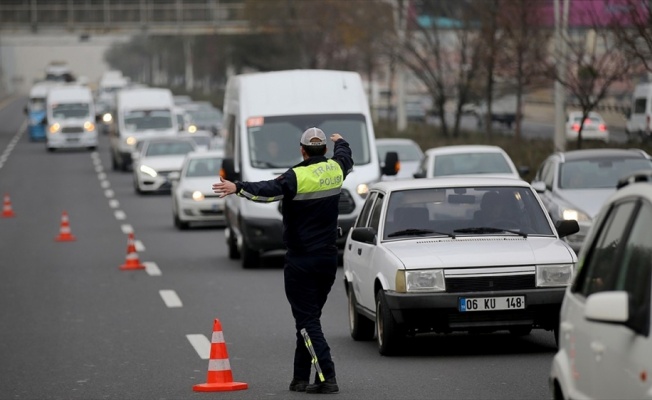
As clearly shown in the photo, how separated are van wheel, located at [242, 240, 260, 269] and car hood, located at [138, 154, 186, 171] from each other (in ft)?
63.9

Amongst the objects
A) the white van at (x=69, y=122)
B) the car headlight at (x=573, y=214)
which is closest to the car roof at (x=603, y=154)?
the car headlight at (x=573, y=214)

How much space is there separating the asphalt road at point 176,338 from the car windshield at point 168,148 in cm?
1343

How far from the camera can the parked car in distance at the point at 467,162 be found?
2606 centimetres

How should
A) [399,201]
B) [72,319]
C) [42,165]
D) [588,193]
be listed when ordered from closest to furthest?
[399,201] → [72,319] → [588,193] → [42,165]

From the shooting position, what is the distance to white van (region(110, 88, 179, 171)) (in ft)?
174

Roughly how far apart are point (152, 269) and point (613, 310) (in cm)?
1685

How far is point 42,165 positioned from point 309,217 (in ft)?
158

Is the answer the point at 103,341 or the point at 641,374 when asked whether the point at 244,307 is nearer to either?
the point at 103,341

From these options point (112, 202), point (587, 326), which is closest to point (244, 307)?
point (587, 326)

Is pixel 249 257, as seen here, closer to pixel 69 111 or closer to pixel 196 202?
pixel 196 202

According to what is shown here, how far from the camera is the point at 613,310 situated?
19.1 feet

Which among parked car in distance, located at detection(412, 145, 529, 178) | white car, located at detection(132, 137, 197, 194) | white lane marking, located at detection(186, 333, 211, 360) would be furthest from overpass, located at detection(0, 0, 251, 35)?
white lane marking, located at detection(186, 333, 211, 360)

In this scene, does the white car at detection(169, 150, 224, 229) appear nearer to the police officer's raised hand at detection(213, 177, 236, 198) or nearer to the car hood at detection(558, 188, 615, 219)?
the car hood at detection(558, 188, 615, 219)

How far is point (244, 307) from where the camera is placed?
1712cm
